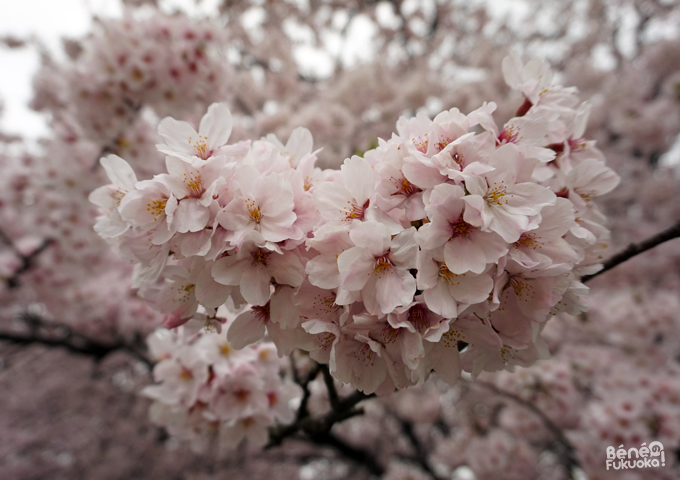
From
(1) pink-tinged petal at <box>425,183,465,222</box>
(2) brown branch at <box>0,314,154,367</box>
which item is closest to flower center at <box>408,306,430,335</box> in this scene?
(1) pink-tinged petal at <box>425,183,465,222</box>

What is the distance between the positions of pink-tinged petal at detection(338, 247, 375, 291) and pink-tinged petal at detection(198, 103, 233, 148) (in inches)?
19.1

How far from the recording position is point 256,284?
813 millimetres

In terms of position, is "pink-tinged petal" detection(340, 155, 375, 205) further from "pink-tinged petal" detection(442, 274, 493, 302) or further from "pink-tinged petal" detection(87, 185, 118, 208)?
"pink-tinged petal" detection(87, 185, 118, 208)

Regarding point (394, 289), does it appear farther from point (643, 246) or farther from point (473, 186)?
point (643, 246)

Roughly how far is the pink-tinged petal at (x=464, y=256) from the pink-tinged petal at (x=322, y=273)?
0.23 metres

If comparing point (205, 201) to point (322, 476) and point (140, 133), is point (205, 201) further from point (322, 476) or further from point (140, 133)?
point (322, 476)

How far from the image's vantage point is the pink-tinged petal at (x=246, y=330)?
0.93 metres

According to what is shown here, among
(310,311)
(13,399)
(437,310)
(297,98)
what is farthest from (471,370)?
(13,399)

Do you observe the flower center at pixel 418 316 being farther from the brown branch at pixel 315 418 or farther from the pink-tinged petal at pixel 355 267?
the brown branch at pixel 315 418

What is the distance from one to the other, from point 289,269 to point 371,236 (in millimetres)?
199

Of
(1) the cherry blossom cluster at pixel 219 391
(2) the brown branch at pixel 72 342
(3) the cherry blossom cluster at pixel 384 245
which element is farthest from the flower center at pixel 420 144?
(2) the brown branch at pixel 72 342

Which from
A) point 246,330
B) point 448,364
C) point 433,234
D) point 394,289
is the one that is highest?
point 433,234

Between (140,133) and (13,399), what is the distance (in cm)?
601

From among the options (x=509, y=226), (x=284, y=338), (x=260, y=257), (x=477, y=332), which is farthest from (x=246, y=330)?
(x=509, y=226)
